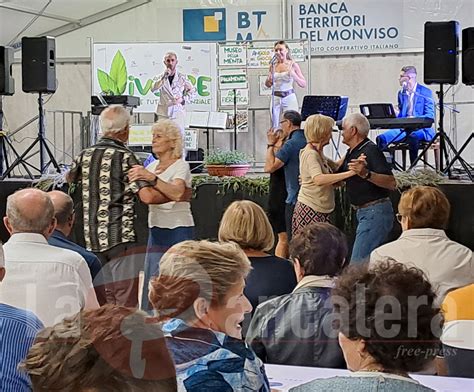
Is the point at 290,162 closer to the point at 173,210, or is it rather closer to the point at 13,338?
the point at 173,210

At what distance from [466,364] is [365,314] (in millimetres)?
683

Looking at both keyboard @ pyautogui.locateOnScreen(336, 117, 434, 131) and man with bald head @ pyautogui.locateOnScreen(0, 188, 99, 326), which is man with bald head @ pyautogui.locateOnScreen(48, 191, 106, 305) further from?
keyboard @ pyautogui.locateOnScreen(336, 117, 434, 131)

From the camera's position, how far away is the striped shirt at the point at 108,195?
3.70 meters

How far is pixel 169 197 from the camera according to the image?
387 centimetres

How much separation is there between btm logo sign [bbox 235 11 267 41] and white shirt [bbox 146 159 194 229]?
22.1 ft

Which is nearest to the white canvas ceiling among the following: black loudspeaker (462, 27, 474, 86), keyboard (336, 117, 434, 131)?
keyboard (336, 117, 434, 131)

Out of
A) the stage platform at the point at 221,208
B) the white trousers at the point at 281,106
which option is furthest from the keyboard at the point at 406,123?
the stage platform at the point at 221,208

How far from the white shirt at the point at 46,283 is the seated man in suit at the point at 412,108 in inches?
210

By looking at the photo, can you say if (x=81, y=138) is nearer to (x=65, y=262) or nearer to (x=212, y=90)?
(x=212, y=90)

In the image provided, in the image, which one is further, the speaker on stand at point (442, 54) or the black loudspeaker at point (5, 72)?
the black loudspeaker at point (5, 72)

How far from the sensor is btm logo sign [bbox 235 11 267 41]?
34.2 feet

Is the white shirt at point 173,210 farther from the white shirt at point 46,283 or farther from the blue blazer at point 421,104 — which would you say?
the blue blazer at point 421,104

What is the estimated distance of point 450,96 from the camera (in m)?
9.64

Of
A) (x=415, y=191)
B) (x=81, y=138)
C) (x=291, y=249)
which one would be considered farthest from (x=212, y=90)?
(x=291, y=249)
